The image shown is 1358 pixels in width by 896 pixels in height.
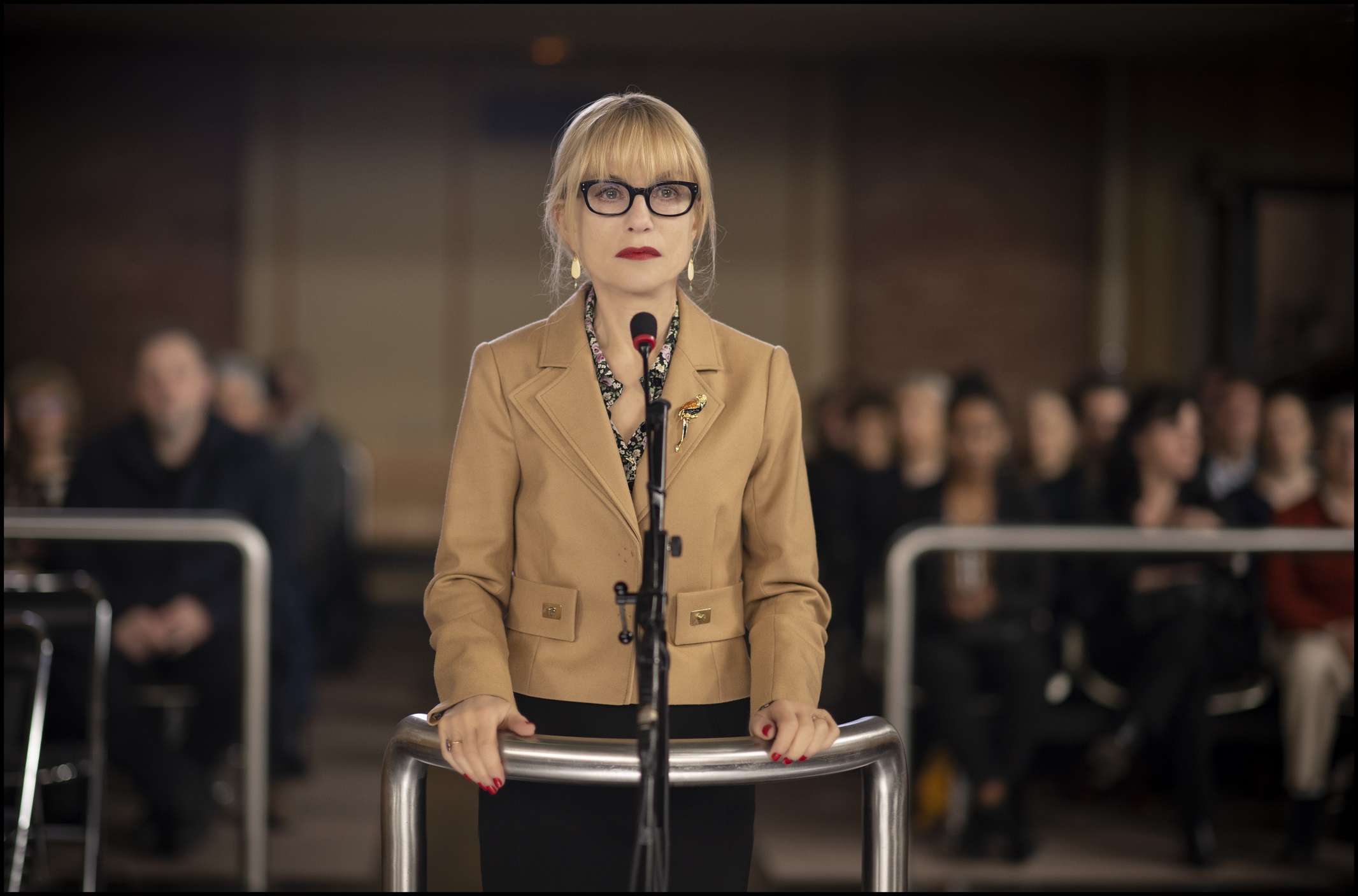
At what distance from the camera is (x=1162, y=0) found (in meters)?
6.59

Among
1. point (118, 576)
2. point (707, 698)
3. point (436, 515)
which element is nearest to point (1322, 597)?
point (707, 698)

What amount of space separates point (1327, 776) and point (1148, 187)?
5.31 m

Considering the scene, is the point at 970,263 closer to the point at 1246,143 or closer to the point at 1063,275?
the point at 1063,275

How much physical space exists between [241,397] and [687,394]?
14.5 feet

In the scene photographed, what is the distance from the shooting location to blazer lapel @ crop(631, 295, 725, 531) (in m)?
1.02

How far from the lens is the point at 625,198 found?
3.28 ft

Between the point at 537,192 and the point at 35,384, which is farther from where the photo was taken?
the point at 537,192

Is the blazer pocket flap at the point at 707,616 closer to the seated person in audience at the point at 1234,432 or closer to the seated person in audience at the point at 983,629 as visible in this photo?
A: the seated person in audience at the point at 983,629

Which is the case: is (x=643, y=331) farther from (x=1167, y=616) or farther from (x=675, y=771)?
(x=1167, y=616)

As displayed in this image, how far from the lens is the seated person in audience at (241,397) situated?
502 centimetres

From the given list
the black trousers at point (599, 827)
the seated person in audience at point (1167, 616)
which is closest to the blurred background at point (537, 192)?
the seated person in audience at point (1167, 616)

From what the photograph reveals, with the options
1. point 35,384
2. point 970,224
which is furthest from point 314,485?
point 970,224

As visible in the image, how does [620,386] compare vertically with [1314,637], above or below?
above

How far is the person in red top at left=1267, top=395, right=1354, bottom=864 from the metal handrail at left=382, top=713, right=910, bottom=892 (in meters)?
2.65
